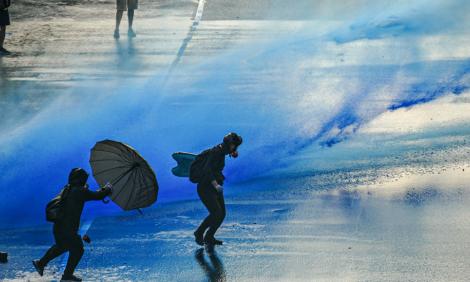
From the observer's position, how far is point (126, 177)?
11.2 m

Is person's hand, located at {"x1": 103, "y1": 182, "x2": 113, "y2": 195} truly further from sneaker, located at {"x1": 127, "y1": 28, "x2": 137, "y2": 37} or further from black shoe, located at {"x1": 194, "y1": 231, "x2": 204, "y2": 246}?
sneaker, located at {"x1": 127, "y1": 28, "x2": 137, "y2": 37}

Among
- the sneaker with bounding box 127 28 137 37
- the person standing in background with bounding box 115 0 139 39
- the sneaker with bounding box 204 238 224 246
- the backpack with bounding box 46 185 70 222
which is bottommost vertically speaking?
the sneaker with bounding box 127 28 137 37

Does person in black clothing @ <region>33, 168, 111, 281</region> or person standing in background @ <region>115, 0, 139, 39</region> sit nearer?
person in black clothing @ <region>33, 168, 111, 281</region>

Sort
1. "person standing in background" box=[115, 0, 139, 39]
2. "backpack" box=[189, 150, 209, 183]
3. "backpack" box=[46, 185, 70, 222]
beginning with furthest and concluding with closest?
"person standing in background" box=[115, 0, 139, 39]
"backpack" box=[189, 150, 209, 183]
"backpack" box=[46, 185, 70, 222]

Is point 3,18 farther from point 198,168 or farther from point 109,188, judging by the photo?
point 109,188

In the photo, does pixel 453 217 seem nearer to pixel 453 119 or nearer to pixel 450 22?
pixel 453 119

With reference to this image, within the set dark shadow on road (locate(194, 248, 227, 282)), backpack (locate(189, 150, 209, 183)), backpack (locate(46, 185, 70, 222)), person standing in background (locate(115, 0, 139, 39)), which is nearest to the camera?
backpack (locate(46, 185, 70, 222))

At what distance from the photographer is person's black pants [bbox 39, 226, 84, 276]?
10.6m

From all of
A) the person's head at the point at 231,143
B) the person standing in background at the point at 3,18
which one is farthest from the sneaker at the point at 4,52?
the person's head at the point at 231,143

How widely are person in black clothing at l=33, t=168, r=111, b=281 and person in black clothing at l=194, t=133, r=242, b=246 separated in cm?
143

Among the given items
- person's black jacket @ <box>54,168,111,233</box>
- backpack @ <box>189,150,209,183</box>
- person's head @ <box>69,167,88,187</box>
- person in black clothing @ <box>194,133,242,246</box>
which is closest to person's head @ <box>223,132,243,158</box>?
person in black clothing @ <box>194,133,242,246</box>

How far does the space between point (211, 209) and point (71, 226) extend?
1750 mm

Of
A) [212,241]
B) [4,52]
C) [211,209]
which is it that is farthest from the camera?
[4,52]

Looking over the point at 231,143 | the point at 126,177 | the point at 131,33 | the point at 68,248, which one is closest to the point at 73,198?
the point at 68,248
